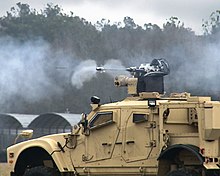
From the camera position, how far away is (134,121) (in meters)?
17.5

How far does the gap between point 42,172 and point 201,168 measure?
12.4 ft

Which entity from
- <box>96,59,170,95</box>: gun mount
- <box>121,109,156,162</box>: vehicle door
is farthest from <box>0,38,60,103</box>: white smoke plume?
<box>121,109,156,162</box>: vehicle door

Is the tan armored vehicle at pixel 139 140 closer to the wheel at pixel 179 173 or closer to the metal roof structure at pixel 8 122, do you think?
the wheel at pixel 179 173

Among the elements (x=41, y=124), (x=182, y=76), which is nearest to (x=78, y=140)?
(x=182, y=76)

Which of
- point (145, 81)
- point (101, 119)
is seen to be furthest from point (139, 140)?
point (145, 81)

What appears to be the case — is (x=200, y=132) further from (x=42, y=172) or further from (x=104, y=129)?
(x=42, y=172)

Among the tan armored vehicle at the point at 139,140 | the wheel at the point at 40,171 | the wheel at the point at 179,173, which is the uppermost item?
the tan armored vehicle at the point at 139,140

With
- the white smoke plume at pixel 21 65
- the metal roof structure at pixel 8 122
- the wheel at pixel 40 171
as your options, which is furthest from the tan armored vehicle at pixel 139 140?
the metal roof structure at pixel 8 122

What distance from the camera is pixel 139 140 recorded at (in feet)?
56.8

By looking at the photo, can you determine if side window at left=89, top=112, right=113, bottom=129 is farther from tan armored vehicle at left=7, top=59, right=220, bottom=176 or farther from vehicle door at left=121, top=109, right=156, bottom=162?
vehicle door at left=121, top=109, right=156, bottom=162

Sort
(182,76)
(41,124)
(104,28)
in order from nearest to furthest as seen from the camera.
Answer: (182,76), (41,124), (104,28)

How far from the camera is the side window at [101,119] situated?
58.9ft

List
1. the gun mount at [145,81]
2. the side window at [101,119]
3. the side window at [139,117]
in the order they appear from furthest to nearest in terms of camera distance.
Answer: the gun mount at [145,81] < the side window at [101,119] < the side window at [139,117]

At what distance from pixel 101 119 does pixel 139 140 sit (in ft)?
3.85
